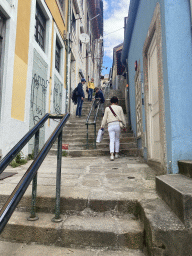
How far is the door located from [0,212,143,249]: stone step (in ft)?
7.09

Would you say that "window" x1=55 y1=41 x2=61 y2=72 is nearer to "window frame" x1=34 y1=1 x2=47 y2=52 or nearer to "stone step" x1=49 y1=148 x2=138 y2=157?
"window frame" x1=34 y1=1 x2=47 y2=52

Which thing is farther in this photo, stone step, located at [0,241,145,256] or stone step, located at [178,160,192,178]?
stone step, located at [178,160,192,178]

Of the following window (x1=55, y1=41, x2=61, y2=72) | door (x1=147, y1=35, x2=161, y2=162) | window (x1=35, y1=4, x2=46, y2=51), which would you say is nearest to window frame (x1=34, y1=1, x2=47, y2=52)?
window (x1=35, y1=4, x2=46, y2=51)

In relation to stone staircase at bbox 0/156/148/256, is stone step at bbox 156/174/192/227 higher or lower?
higher

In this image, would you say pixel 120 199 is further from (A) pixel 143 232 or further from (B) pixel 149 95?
(B) pixel 149 95

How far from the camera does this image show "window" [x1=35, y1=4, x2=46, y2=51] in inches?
237

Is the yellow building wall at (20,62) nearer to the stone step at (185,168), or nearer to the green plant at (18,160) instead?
the green plant at (18,160)

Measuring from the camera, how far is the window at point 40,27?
603 centimetres

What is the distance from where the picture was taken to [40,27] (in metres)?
6.32

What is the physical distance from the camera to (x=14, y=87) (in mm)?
4215

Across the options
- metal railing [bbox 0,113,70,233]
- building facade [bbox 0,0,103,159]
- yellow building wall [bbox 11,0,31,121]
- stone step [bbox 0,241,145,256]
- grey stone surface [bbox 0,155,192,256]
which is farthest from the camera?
yellow building wall [bbox 11,0,31,121]

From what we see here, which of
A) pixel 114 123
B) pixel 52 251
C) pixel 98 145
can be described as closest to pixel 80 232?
pixel 52 251

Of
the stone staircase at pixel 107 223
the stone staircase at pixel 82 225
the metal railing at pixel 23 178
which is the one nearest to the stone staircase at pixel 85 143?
the stone staircase at pixel 107 223

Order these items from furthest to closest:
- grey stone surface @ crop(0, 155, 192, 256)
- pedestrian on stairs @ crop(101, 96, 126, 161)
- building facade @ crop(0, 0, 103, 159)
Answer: pedestrian on stairs @ crop(101, 96, 126, 161)
building facade @ crop(0, 0, 103, 159)
grey stone surface @ crop(0, 155, 192, 256)
